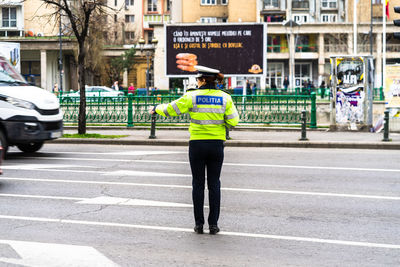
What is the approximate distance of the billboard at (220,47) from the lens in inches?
1118

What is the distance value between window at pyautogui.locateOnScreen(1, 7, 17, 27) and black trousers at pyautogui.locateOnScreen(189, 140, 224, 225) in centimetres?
6240

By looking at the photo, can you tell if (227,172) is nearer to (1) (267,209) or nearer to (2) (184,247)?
(1) (267,209)

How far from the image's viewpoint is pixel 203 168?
743 cm

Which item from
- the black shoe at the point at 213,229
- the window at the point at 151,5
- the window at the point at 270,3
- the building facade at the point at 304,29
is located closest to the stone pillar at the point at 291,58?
the building facade at the point at 304,29

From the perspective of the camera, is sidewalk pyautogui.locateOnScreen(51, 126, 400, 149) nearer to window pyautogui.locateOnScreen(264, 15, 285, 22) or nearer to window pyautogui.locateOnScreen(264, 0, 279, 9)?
window pyautogui.locateOnScreen(264, 15, 285, 22)

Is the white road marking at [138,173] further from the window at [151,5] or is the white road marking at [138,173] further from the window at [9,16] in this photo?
the window at [151,5]

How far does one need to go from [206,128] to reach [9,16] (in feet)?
205

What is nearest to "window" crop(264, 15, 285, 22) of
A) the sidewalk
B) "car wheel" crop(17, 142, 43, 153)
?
the sidewalk

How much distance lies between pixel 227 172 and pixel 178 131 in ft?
36.5

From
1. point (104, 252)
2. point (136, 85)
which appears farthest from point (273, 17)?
point (104, 252)

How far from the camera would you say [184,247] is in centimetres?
678

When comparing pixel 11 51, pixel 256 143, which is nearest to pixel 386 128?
pixel 256 143

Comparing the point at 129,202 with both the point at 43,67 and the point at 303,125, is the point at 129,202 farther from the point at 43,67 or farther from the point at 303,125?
the point at 43,67

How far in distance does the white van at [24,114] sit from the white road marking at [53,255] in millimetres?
8056
